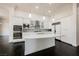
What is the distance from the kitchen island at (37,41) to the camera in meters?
2.95

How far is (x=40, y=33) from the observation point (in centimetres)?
347

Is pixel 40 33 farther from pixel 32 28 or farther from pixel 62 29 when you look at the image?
pixel 62 29

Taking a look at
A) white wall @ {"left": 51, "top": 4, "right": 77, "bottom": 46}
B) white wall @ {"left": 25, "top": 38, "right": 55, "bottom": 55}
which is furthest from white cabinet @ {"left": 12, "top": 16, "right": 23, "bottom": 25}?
white wall @ {"left": 51, "top": 4, "right": 77, "bottom": 46}

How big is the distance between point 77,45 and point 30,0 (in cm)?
326

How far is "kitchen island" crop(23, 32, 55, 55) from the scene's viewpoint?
9.67ft

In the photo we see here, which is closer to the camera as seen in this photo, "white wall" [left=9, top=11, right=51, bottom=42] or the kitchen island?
the kitchen island

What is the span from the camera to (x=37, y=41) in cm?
335

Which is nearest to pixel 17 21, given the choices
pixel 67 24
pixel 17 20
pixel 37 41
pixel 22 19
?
pixel 17 20

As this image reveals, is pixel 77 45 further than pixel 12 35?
No

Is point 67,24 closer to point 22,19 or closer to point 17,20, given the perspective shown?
point 22,19

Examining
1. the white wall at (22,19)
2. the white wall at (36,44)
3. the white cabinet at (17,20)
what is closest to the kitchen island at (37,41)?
the white wall at (36,44)

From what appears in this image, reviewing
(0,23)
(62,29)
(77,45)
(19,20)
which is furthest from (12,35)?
(77,45)

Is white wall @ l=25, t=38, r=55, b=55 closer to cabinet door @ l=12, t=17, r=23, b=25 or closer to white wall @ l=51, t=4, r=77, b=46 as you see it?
white wall @ l=51, t=4, r=77, b=46

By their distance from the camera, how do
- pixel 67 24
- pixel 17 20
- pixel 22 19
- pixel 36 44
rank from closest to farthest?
pixel 36 44
pixel 67 24
pixel 22 19
pixel 17 20
